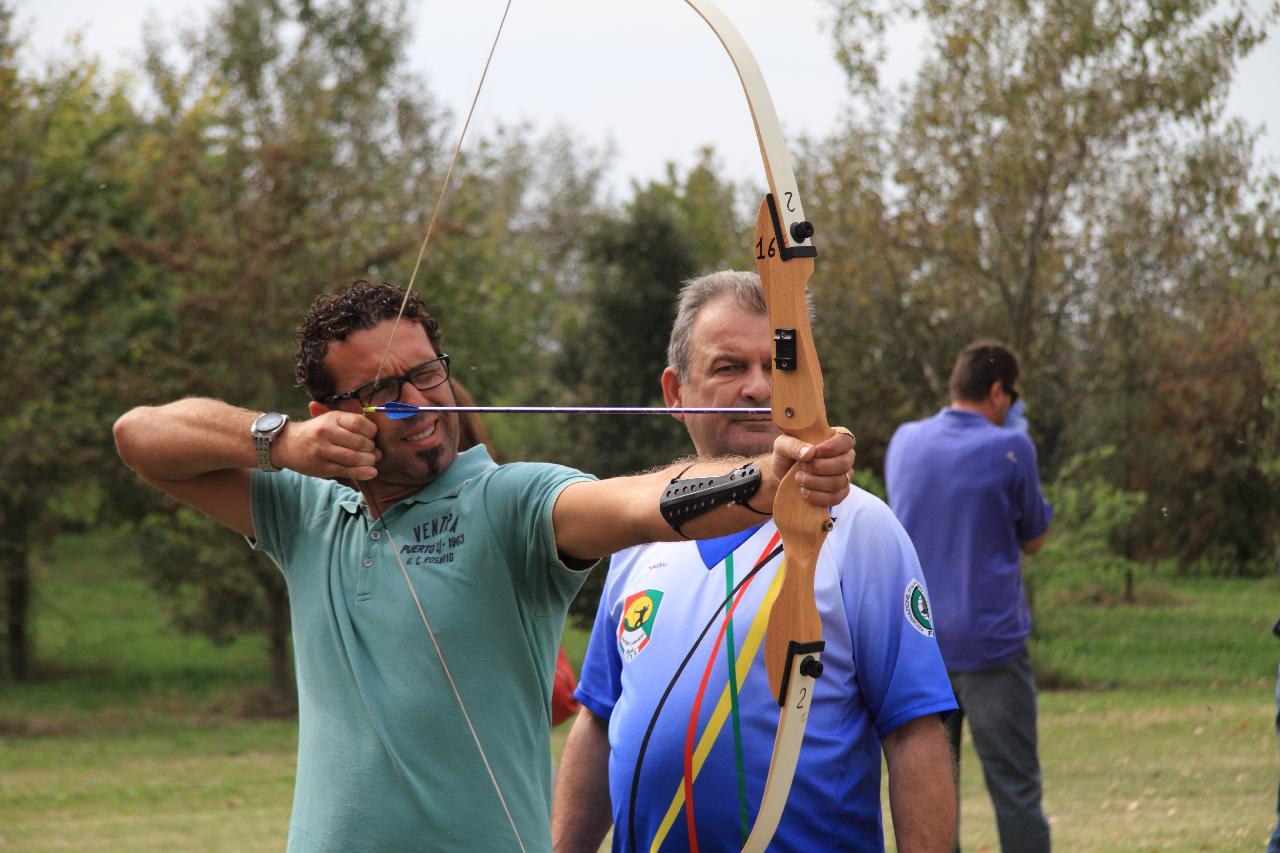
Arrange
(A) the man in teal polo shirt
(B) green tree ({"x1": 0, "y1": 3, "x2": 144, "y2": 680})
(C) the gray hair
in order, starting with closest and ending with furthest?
1. (A) the man in teal polo shirt
2. (C) the gray hair
3. (B) green tree ({"x1": 0, "y1": 3, "x2": 144, "y2": 680})

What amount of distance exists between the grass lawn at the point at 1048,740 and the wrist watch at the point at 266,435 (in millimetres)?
4549

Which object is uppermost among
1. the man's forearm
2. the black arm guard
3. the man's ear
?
the man's ear

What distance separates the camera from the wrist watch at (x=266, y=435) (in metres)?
2.28

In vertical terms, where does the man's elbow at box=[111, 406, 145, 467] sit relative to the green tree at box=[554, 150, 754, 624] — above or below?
below

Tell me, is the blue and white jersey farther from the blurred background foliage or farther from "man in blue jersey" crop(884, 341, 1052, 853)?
the blurred background foliage

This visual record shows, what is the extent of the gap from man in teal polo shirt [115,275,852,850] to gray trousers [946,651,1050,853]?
270cm

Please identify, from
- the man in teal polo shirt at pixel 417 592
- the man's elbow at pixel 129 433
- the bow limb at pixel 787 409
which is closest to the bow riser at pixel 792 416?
the bow limb at pixel 787 409

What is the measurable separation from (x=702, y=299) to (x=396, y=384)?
1.74ft

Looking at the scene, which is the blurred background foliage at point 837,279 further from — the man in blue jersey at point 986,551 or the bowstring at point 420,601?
the bowstring at point 420,601

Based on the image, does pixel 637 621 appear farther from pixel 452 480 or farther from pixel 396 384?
pixel 396 384

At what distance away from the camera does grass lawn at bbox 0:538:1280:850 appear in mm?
6844

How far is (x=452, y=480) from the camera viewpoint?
227 centimetres

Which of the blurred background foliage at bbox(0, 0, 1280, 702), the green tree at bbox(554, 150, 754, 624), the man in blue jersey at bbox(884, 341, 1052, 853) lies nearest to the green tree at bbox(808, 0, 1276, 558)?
the blurred background foliage at bbox(0, 0, 1280, 702)

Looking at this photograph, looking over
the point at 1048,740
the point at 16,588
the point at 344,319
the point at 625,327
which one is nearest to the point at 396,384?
the point at 344,319
